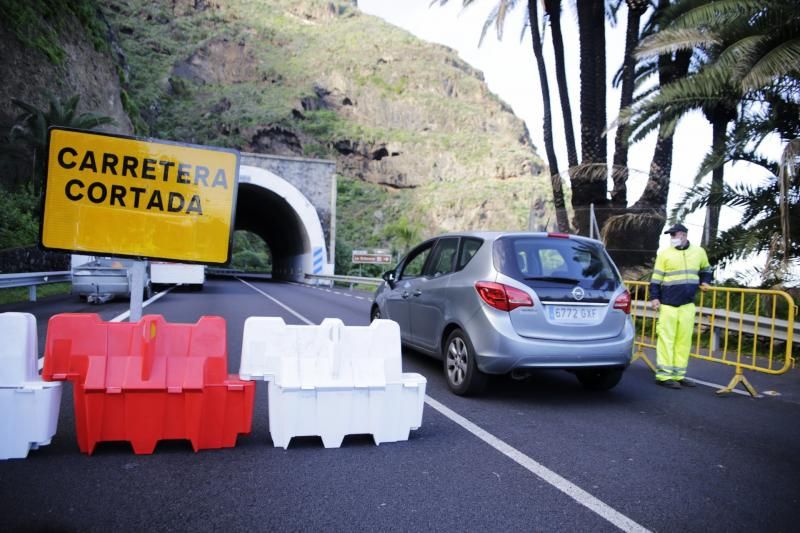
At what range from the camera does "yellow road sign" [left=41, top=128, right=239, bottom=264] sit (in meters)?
4.80

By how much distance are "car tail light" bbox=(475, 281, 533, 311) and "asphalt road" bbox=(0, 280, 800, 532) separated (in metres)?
1.01

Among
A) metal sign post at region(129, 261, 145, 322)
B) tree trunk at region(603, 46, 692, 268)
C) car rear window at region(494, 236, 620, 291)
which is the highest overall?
tree trunk at region(603, 46, 692, 268)

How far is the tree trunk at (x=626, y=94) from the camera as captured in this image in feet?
48.4

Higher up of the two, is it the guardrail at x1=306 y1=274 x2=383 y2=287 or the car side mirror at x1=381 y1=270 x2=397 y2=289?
the car side mirror at x1=381 y1=270 x2=397 y2=289

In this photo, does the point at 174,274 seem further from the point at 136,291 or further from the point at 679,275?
the point at 679,275

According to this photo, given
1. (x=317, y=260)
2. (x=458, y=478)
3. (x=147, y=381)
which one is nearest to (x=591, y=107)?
(x=458, y=478)

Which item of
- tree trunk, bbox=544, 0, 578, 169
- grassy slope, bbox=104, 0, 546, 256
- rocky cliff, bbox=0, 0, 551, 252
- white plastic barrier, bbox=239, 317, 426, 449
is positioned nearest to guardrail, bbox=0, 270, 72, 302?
white plastic barrier, bbox=239, 317, 426, 449

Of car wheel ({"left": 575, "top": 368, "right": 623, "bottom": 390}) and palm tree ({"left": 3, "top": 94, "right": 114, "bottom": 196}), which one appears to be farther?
palm tree ({"left": 3, "top": 94, "right": 114, "bottom": 196})

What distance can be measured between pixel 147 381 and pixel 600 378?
476 cm

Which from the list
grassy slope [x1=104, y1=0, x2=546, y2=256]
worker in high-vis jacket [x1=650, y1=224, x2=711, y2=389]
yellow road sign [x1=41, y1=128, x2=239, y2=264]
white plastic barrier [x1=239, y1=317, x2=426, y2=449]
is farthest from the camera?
grassy slope [x1=104, y1=0, x2=546, y2=256]

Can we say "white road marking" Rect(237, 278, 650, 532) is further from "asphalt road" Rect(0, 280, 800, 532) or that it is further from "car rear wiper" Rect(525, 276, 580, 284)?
"car rear wiper" Rect(525, 276, 580, 284)

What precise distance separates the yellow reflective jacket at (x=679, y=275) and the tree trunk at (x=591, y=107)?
799 centimetres

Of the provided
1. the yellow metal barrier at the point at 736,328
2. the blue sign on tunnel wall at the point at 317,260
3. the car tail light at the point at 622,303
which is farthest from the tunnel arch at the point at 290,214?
the car tail light at the point at 622,303

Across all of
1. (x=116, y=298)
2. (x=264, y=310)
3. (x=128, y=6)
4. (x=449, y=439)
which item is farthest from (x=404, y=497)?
(x=128, y=6)
